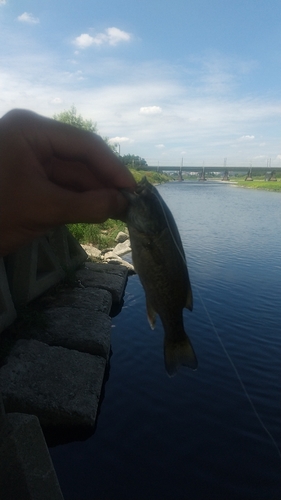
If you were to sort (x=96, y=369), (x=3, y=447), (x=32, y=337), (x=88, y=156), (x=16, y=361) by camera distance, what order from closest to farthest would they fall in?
(x=88, y=156) < (x=3, y=447) < (x=16, y=361) < (x=96, y=369) < (x=32, y=337)

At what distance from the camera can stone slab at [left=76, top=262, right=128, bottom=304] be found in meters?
12.6

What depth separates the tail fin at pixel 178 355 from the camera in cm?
334

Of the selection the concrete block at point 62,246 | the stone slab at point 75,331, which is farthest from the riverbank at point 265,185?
the stone slab at point 75,331

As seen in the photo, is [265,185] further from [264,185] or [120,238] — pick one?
[120,238]

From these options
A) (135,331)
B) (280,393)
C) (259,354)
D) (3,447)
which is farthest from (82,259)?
(3,447)

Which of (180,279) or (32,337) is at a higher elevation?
(180,279)

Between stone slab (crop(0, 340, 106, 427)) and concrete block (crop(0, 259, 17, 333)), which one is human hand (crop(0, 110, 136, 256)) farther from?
concrete block (crop(0, 259, 17, 333))

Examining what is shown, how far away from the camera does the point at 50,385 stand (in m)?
6.67

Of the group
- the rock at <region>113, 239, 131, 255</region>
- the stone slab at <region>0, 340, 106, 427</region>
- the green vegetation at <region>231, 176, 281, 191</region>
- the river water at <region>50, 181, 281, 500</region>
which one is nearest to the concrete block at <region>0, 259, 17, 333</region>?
the stone slab at <region>0, 340, 106, 427</region>

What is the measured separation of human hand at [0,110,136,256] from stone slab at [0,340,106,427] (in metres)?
4.50

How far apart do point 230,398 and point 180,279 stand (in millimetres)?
5982

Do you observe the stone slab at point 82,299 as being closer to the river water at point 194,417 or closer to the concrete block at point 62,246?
the river water at point 194,417

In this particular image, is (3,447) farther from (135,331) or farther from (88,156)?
(135,331)

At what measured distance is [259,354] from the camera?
32.6ft
